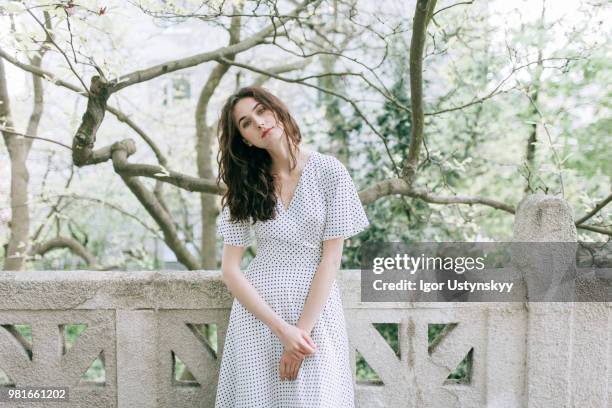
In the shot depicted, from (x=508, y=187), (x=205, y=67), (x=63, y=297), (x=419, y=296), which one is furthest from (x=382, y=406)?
(x=205, y=67)

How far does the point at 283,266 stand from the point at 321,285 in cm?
18

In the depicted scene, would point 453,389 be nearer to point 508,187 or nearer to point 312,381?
point 312,381

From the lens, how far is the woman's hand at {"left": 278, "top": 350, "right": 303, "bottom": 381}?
1.88 meters

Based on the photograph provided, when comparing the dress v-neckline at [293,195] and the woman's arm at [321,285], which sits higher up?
the dress v-neckline at [293,195]

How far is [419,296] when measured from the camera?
7.54 ft

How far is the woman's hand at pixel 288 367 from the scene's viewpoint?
1879 millimetres

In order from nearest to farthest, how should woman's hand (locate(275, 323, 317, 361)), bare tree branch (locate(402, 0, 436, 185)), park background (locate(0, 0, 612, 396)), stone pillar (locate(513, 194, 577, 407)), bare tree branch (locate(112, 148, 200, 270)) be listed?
1. woman's hand (locate(275, 323, 317, 361))
2. stone pillar (locate(513, 194, 577, 407))
3. bare tree branch (locate(402, 0, 436, 185))
4. park background (locate(0, 0, 612, 396))
5. bare tree branch (locate(112, 148, 200, 270))

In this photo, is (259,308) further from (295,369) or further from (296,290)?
(295,369)

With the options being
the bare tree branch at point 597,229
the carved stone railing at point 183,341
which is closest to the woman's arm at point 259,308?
the carved stone railing at point 183,341

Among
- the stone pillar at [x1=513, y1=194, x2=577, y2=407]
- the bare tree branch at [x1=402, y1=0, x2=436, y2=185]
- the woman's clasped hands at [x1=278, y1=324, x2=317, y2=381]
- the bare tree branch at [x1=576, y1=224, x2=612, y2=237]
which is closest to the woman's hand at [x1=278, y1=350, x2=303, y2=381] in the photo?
the woman's clasped hands at [x1=278, y1=324, x2=317, y2=381]

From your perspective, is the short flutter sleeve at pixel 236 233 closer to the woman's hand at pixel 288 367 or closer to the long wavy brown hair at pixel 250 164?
the long wavy brown hair at pixel 250 164

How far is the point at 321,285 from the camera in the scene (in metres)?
1.91

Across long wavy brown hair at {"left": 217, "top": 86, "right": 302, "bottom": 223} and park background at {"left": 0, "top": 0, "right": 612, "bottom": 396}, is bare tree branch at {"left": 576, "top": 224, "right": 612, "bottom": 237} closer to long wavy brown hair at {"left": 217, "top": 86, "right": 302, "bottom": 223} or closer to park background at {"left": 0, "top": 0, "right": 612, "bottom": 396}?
park background at {"left": 0, "top": 0, "right": 612, "bottom": 396}

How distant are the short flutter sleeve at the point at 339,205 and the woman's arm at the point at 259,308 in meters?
0.34
